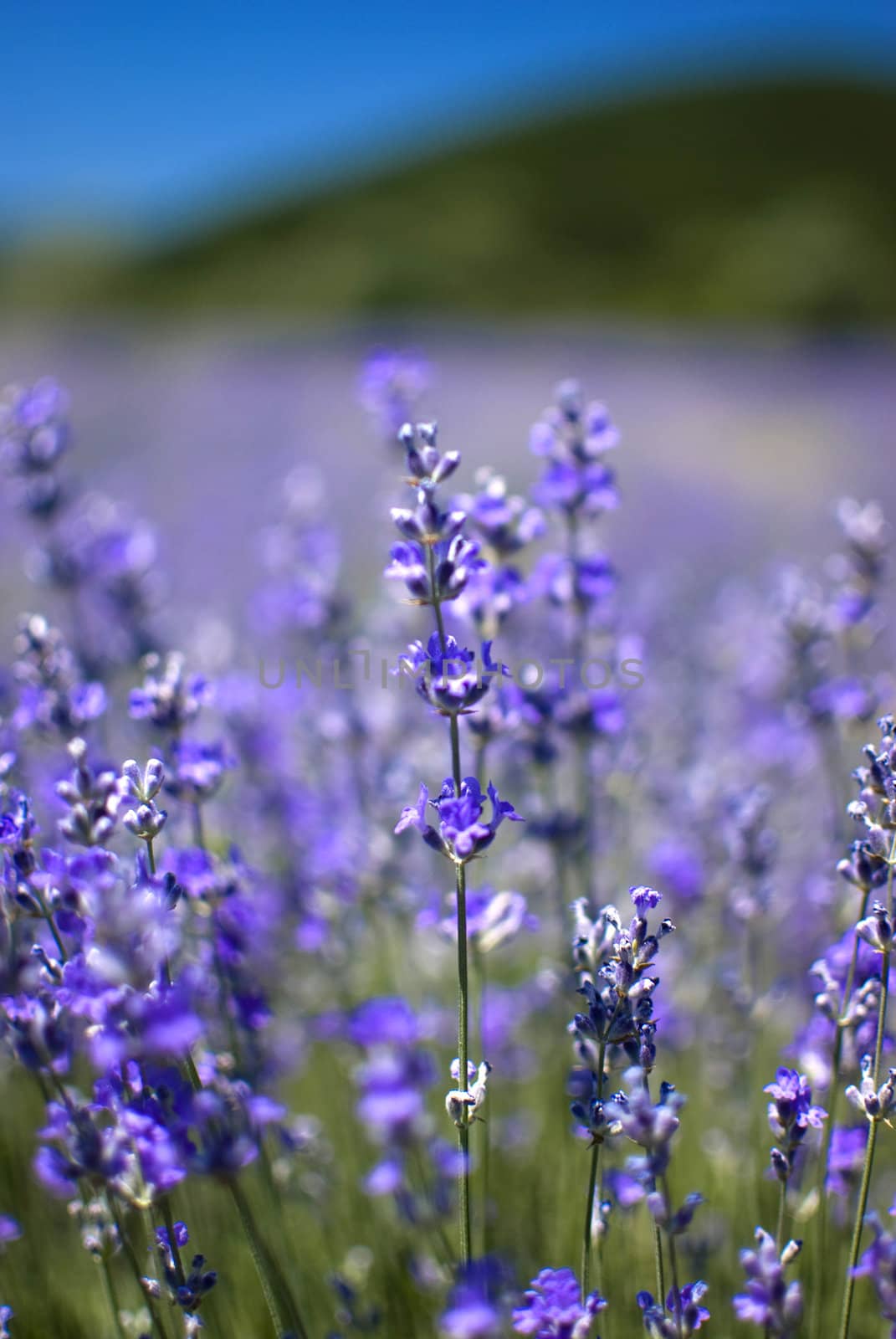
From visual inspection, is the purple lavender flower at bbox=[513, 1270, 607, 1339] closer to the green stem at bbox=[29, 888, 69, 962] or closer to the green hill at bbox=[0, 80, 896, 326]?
the green stem at bbox=[29, 888, 69, 962]

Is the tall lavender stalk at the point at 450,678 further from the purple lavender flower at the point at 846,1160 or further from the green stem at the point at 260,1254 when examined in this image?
the purple lavender flower at the point at 846,1160

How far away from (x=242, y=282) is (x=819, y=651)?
32747 mm

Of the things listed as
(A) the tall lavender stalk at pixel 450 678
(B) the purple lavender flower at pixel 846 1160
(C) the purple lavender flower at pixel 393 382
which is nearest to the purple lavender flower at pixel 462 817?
(A) the tall lavender stalk at pixel 450 678

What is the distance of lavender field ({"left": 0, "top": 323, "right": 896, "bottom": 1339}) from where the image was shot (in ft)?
4.90

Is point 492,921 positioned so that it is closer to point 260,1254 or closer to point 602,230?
point 260,1254

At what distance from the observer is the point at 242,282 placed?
3253 cm

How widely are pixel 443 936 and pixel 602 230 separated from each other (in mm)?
32291

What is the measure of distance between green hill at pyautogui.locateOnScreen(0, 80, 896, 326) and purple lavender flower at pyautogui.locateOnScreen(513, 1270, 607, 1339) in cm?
2740

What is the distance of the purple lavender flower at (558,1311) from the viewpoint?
1.42 m

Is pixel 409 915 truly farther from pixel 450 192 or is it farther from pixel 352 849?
pixel 450 192

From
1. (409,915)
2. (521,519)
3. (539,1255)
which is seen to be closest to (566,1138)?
(539,1255)

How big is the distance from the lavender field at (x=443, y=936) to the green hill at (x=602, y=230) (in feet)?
82.7

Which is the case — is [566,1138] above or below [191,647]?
below

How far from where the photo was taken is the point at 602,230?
31.2 meters
